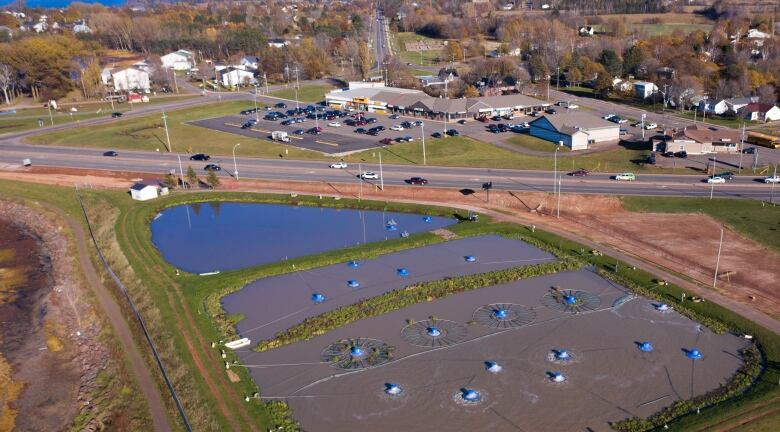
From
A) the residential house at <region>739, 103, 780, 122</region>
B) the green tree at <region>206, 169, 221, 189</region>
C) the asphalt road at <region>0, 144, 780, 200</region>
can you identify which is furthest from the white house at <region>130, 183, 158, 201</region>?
the residential house at <region>739, 103, 780, 122</region>

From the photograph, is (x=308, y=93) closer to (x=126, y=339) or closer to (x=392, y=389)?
(x=126, y=339)

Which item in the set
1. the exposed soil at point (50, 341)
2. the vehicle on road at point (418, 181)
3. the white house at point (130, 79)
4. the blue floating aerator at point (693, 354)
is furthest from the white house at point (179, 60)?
the blue floating aerator at point (693, 354)

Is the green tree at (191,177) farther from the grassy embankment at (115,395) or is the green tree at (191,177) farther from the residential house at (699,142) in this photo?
the residential house at (699,142)

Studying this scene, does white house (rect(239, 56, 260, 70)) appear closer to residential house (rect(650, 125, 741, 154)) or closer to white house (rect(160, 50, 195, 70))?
white house (rect(160, 50, 195, 70))

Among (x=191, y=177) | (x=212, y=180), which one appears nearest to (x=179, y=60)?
(x=191, y=177)

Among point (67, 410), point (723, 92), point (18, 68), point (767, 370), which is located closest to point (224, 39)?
point (18, 68)

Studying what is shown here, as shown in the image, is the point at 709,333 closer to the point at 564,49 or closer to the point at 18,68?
the point at 564,49
